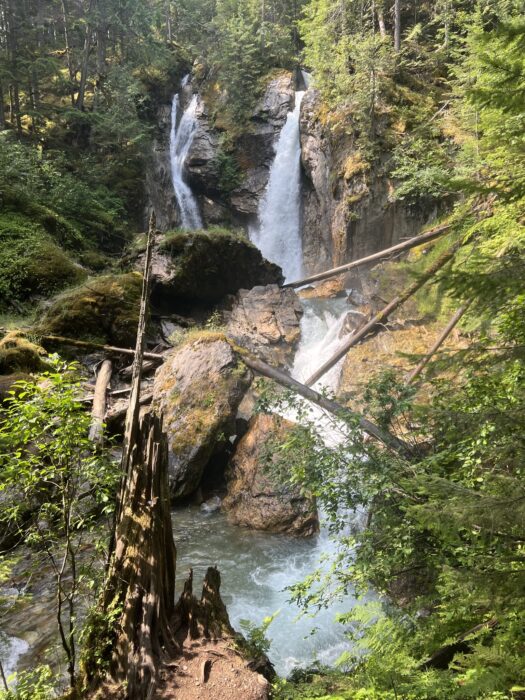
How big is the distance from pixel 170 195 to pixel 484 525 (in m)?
24.7

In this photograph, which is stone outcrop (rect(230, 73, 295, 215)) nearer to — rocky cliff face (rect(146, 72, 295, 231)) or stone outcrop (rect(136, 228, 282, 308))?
rocky cliff face (rect(146, 72, 295, 231))

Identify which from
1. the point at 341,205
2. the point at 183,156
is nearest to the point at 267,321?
the point at 341,205

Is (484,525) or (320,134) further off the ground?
(320,134)

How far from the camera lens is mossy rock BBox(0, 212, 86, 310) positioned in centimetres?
1399

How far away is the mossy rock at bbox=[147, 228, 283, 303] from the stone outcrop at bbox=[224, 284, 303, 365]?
33.7 inches

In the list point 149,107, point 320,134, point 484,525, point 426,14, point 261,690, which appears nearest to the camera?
point 484,525

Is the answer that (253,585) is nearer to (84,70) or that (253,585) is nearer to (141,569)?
(141,569)

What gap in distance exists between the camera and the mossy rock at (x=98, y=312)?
1298 centimetres

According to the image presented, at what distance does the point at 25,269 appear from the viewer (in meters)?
14.2

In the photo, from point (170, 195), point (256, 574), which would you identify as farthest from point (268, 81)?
point (256, 574)

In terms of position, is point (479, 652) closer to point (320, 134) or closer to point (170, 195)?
point (320, 134)

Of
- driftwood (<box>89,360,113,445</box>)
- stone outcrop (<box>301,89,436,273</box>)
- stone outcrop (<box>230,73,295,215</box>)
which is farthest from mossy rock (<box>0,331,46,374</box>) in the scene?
stone outcrop (<box>230,73,295,215</box>)

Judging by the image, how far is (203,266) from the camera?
650 inches

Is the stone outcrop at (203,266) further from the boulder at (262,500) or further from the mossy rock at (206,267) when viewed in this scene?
the boulder at (262,500)
